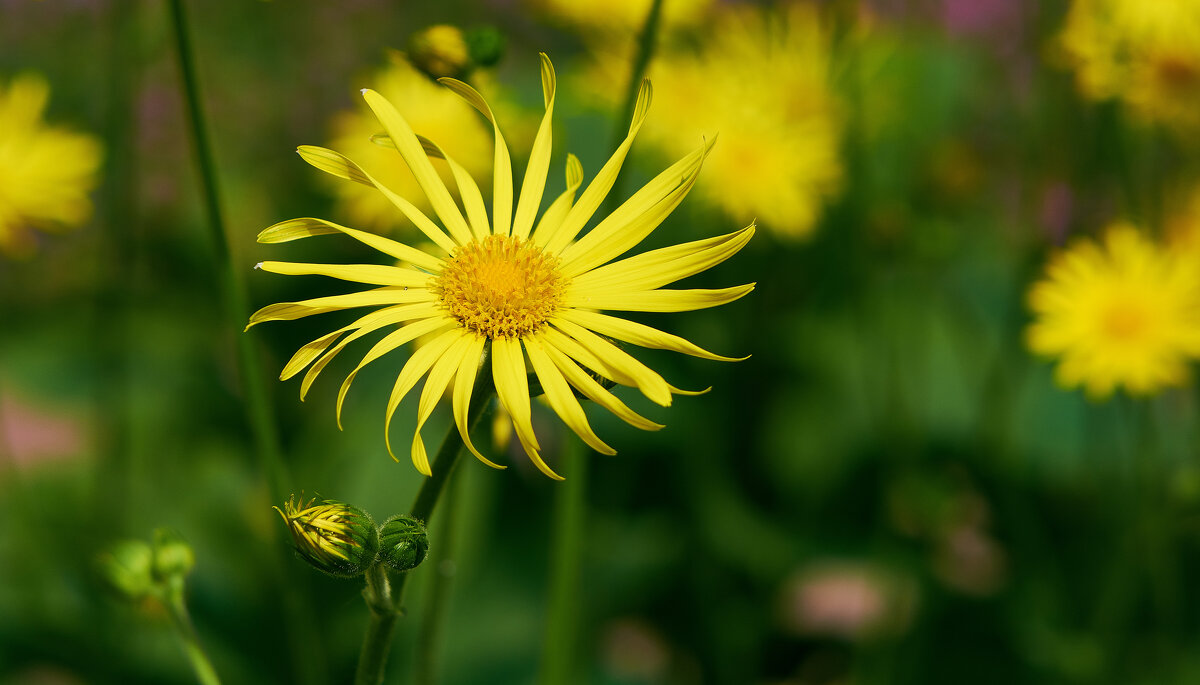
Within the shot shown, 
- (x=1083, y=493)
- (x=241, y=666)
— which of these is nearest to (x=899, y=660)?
(x=1083, y=493)

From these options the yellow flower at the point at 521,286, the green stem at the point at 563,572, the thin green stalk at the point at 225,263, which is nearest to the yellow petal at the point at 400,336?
the yellow flower at the point at 521,286

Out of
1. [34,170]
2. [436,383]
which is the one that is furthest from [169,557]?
[34,170]

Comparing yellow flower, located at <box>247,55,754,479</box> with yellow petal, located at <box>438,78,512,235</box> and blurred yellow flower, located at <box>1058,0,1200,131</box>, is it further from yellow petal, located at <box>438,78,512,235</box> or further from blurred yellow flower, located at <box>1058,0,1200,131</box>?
blurred yellow flower, located at <box>1058,0,1200,131</box>

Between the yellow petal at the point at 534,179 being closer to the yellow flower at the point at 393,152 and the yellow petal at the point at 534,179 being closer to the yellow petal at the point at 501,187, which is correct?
the yellow petal at the point at 501,187

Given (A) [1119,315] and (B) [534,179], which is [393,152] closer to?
(B) [534,179]

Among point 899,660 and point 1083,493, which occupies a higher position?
point 1083,493

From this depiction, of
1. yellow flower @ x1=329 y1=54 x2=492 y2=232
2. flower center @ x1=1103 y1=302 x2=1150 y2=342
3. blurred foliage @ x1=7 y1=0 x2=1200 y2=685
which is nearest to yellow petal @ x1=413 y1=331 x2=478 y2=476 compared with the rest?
blurred foliage @ x1=7 y1=0 x2=1200 y2=685

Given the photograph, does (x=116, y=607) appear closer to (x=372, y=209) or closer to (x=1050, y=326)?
(x=372, y=209)
